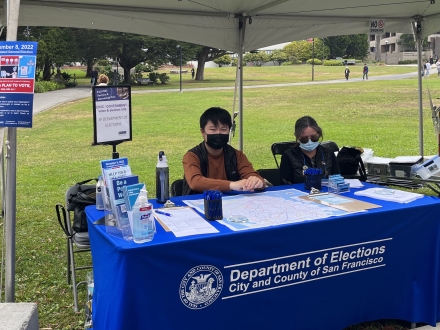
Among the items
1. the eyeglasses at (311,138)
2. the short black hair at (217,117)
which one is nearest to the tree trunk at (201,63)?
the eyeglasses at (311,138)

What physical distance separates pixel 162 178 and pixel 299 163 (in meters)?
1.33

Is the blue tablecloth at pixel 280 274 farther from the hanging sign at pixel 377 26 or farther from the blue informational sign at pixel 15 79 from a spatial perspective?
the hanging sign at pixel 377 26

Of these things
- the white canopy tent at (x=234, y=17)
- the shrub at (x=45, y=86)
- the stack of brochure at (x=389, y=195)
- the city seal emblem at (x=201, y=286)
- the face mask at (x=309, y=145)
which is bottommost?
the city seal emblem at (x=201, y=286)

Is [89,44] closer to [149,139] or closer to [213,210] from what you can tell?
[149,139]

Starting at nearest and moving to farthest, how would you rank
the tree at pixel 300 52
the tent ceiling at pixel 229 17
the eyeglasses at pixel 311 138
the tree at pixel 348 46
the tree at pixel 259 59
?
the eyeglasses at pixel 311 138 < the tent ceiling at pixel 229 17 < the tree at pixel 259 59 < the tree at pixel 300 52 < the tree at pixel 348 46

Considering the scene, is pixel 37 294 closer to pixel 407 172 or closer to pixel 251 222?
pixel 251 222

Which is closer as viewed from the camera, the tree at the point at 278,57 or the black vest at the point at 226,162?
the black vest at the point at 226,162

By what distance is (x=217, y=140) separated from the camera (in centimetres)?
316

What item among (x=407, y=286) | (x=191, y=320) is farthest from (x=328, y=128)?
(x=191, y=320)

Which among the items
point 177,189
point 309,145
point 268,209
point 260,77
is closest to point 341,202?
point 268,209

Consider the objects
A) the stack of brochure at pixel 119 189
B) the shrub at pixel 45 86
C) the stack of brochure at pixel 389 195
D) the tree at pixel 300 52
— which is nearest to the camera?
the stack of brochure at pixel 119 189

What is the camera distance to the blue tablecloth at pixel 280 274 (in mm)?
2150

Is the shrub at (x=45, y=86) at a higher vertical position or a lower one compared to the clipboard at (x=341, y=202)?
higher

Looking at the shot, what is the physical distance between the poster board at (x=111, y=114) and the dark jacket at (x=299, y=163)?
4.12 ft
